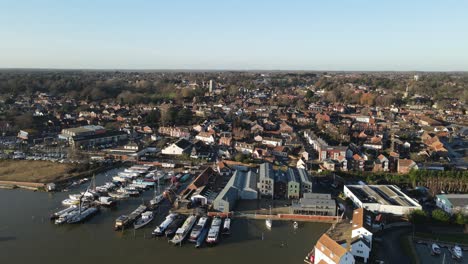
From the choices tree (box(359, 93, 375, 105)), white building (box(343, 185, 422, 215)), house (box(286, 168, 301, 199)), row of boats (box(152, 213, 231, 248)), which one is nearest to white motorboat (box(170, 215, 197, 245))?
row of boats (box(152, 213, 231, 248))

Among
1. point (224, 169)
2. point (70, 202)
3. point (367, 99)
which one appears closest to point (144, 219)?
point (70, 202)

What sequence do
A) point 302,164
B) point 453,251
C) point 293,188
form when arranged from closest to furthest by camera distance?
point 453,251, point 293,188, point 302,164

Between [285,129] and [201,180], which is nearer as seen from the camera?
[201,180]

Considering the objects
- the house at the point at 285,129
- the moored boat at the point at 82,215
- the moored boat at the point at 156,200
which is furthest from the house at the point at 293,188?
the house at the point at 285,129

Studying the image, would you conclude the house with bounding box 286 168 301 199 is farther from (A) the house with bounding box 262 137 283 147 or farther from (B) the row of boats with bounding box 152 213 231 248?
(A) the house with bounding box 262 137 283 147

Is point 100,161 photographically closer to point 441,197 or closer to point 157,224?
point 157,224

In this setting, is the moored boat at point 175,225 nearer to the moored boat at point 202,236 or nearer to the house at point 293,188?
the moored boat at point 202,236

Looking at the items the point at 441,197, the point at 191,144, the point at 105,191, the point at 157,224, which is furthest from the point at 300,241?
the point at 191,144

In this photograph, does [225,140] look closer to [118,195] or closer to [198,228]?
[118,195]
